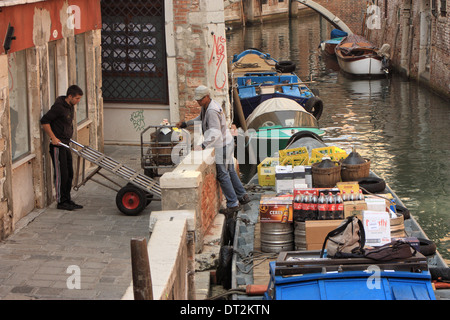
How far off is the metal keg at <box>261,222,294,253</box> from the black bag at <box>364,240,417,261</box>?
6.43 ft

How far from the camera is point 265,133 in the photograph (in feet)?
54.9

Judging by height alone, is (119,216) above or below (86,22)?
Answer: below

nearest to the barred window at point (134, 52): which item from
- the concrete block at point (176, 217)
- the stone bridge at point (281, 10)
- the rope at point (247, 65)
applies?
the concrete block at point (176, 217)

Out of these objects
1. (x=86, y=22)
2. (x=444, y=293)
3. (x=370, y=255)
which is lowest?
(x=444, y=293)

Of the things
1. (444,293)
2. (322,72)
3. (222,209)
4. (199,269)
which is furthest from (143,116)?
(322,72)

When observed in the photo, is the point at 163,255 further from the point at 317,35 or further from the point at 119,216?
the point at 317,35

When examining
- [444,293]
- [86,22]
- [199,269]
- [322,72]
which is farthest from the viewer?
[322,72]

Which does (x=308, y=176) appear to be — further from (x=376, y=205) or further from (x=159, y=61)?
(x=159, y=61)

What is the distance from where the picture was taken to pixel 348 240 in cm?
672

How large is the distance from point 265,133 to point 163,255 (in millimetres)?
11257

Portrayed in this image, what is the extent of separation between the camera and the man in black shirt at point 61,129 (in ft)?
32.5

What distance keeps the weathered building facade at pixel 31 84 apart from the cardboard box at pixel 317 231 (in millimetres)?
3528

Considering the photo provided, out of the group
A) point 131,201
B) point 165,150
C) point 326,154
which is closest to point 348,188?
point 326,154

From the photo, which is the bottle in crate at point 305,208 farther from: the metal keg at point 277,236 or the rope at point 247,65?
the rope at point 247,65
